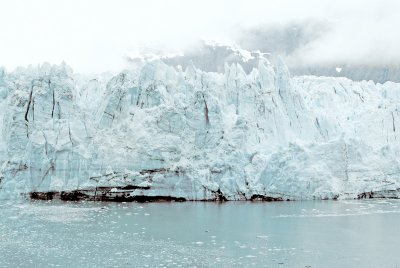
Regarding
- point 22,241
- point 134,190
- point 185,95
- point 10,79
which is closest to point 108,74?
point 10,79

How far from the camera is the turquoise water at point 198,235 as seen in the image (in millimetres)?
16875

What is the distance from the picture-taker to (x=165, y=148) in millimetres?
36469

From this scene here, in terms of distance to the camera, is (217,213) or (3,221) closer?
(3,221)

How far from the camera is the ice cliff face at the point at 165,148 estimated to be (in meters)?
35.3

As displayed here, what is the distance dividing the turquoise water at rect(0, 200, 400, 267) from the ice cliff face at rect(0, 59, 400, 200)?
3342 mm

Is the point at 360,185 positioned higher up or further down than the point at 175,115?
further down

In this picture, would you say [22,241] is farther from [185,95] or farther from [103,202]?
[185,95]

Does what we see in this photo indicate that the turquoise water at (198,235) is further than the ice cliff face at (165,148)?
No

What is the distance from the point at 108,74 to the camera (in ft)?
182

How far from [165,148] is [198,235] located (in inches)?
609

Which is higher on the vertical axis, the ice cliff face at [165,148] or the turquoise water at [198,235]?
the ice cliff face at [165,148]

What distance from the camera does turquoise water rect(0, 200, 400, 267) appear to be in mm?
16875

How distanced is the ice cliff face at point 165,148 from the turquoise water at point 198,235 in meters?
3.34

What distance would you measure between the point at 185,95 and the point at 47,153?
1138 centimetres
